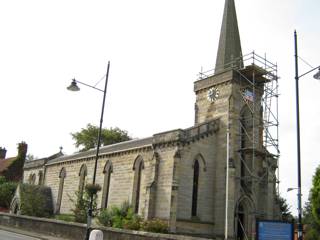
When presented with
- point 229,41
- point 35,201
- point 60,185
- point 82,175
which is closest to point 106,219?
point 82,175

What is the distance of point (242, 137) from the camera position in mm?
33781

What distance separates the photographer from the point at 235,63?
116ft

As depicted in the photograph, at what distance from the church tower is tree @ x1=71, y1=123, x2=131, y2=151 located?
32313 millimetres

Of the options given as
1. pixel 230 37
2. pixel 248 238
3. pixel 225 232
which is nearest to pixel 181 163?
pixel 225 232

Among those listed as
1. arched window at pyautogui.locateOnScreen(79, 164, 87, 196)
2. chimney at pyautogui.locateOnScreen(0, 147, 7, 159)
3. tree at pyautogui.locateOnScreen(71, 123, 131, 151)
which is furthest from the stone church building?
chimney at pyautogui.locateOnScreen(0, 147, 7, 159)

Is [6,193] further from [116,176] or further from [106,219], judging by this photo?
[106,219]

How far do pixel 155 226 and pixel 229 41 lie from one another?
2006 cm

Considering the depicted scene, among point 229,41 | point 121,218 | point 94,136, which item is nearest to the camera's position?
point 121,218

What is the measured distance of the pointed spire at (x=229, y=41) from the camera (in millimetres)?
36406

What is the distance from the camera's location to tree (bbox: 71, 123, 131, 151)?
218 ft

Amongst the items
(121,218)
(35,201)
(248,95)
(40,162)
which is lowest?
(121,218)

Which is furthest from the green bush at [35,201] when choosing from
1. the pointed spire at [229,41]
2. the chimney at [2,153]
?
the chimney at [2,153]

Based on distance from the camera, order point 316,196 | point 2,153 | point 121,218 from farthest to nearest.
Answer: point 2,153 < point 121,218 < point 316,196

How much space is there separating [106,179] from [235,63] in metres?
16.4
